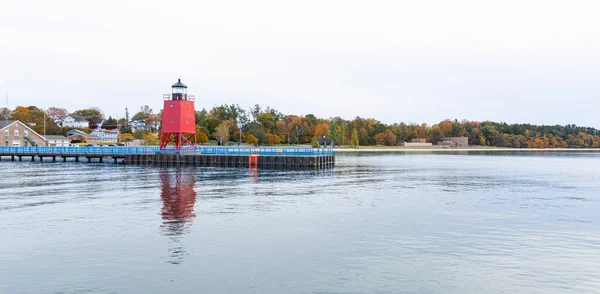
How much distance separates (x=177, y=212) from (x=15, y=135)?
83.2 m

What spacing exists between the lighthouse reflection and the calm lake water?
0.11m

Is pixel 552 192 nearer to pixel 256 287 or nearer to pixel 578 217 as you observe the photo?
pixel 578 217

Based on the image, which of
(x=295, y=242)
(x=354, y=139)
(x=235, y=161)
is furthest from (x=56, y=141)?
(x=295, y=242)

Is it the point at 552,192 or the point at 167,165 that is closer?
the point at 552,192

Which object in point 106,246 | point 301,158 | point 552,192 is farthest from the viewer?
point 301,158

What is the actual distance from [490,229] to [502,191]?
1795 cm

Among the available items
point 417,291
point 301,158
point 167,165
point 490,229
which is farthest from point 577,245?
A: point 167,165

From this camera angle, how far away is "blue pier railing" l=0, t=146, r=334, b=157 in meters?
69.1

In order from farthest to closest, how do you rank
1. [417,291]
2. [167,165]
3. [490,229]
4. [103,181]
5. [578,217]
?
[167,165]
[103,181]
[578,217]
[490,229]
[417,291]

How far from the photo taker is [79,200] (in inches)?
1208

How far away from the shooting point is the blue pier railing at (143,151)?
69.1 meters

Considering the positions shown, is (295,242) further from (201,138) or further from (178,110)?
(201,138)

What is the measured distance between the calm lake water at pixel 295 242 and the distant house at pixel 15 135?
66.3 metres

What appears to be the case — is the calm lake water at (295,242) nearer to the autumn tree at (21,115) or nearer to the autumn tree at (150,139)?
the autumn tree at (150,139)
